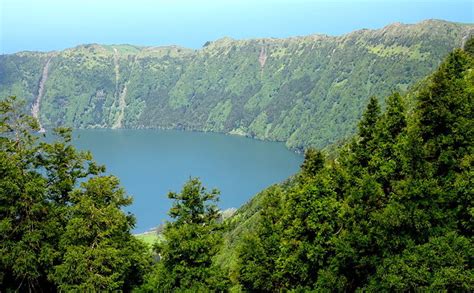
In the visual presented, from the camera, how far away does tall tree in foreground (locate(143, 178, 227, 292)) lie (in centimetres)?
3238

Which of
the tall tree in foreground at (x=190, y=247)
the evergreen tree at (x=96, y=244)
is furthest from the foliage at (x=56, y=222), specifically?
the tall tree in foreground at (x=190, y=247)

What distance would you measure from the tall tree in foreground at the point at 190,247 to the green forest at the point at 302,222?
91 mm

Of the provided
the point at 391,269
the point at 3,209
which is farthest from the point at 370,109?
the point at 3,209

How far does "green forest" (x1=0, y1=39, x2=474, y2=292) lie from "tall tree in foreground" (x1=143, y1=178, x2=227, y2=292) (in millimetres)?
91

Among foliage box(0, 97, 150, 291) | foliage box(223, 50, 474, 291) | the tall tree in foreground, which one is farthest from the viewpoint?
foliage box(0, 97, 150, 291)

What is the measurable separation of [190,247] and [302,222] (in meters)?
8.57

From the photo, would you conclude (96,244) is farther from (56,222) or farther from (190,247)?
(190,247)

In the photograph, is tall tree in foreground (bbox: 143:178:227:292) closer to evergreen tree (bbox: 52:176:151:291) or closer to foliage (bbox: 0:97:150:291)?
evergreen tree (bbox: 52:176:151:291)

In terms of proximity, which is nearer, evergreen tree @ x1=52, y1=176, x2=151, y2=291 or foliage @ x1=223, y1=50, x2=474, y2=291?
foliage @ x1=223, y1=50, x2=474, y2=291

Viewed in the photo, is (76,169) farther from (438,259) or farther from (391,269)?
(438,259)

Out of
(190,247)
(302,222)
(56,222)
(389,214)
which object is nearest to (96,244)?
(56,222)

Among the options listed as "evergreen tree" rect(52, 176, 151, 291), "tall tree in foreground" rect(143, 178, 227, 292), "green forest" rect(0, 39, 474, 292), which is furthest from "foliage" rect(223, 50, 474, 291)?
"evergreen tree" rect(52, 176, 151, 291)

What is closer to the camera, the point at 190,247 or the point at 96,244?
the point at 190,247

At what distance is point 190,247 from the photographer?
3209 centimetres
